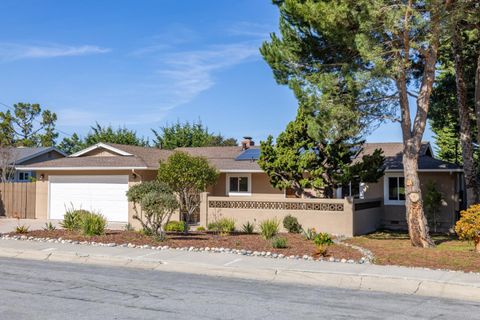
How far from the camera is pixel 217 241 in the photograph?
1662 cm

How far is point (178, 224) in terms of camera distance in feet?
66.4

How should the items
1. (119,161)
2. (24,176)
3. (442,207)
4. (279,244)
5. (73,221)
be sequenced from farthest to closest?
(24,176) → (119,161) → (442,207) → (73,221) → (279,244)

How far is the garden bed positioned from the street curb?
198 centimetres

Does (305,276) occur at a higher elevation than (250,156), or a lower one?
lower

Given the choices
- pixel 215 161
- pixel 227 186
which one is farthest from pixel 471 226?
pixel 215 161

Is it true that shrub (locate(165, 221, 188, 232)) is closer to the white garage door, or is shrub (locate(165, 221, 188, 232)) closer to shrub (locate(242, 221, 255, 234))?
shrub (locate(242, 221, 255, 234))

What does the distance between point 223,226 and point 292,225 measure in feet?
8.78

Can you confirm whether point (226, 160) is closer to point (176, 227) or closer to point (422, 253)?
point (176, 227)

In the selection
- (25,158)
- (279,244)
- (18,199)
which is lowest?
(279,244)

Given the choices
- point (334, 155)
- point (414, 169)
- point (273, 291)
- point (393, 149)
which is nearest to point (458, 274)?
point (273, 291)

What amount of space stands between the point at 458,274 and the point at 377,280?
191 centimetres

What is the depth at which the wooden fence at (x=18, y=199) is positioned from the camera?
26953 mm

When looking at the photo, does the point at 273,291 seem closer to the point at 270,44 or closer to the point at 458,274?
the point at 458,274

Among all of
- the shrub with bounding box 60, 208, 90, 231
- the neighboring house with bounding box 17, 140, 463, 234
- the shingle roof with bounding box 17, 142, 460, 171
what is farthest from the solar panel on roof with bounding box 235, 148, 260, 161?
the shrub with bounding box 60, 208, 90, 231
